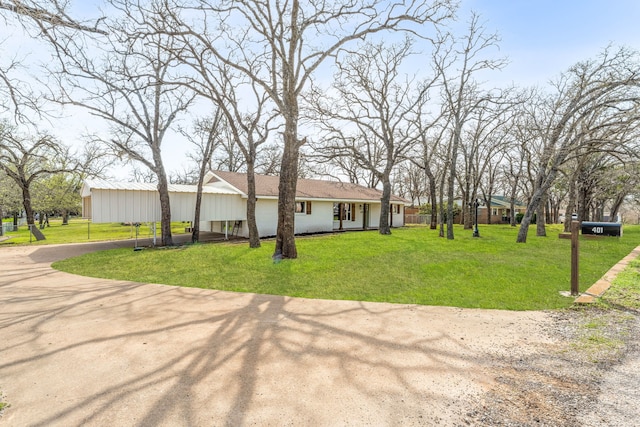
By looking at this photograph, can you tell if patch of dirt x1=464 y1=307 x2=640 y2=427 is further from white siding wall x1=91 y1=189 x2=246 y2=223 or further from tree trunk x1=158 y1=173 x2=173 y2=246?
white siding wall x1=91 y1=189 x2=246 y2=223

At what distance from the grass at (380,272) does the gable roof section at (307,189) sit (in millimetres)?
6715

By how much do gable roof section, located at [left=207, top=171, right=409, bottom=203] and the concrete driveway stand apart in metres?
12.7

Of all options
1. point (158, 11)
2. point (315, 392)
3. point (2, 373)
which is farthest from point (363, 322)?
point (158, 11)

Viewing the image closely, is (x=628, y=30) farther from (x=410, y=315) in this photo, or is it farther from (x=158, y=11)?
(x=158, y=11)

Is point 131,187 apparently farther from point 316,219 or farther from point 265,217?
point 316,219

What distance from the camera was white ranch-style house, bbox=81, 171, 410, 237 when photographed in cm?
1311

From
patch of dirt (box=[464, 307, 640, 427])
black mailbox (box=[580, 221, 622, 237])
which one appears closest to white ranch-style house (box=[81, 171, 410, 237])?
black mailbox (box=[580, 221, 622, 237])

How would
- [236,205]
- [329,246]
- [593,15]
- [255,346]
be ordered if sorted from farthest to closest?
[236,205], [329,246], [593,15], [255,346]

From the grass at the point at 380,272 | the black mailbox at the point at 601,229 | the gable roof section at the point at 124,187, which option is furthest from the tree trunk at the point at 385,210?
the black mailbox at the point at 601,229

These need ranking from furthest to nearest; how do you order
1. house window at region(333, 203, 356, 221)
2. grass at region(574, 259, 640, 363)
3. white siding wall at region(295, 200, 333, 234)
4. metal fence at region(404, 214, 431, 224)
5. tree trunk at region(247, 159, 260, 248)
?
metal fence at region(404, 214, 431, 224)
house window at region(333, 203, 356, 221)
white siding wall at region(295, 200, 333, 234)
tree trunk at region(247, 159, 260, 248)
grass at region(574, 259, 640, 363)

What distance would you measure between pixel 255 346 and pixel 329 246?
8.87 m

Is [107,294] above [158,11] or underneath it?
underneath

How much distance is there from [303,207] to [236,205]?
15.0ft

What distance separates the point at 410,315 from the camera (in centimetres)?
504
